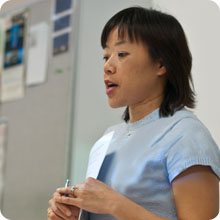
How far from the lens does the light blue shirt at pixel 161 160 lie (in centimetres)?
65

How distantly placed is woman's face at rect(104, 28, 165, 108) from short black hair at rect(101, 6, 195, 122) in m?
0.02

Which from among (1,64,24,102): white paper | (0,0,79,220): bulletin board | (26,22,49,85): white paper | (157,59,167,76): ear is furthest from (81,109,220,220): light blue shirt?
(1,64,24,102): white paper

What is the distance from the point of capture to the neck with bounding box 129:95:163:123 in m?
0.84

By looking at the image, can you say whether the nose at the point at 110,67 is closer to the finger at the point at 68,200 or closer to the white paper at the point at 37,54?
the finger at the point at 68,200

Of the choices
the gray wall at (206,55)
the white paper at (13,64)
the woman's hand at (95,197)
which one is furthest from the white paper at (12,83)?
the woman's hand at (95,197)

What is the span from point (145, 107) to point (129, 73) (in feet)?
0.36

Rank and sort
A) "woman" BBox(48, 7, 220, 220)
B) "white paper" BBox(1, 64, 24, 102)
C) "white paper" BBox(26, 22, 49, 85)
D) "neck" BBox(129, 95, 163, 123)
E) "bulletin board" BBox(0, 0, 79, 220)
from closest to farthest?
"woman" BBox(48, 7, 220, 220) < "neck" BBox(129, 95, 163, 123) < "bulletin board" BBox(0, 0, 79, 220) < "white paper" BBox(26, 22, 49, 85) < "white paper" BBox(1, 64, 24, 102)

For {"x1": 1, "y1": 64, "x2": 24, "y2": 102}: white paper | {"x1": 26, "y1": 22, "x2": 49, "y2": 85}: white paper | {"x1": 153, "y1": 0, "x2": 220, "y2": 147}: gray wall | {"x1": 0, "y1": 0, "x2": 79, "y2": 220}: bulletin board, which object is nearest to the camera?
{"x1": 153, "y1": 0, "x2": 220, "y2": 147}: gray wall

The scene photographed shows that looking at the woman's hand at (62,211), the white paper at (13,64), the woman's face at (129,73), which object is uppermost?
the white paper at (13,64)

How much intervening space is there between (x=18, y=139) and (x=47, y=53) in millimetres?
529

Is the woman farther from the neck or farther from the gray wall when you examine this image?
the gray wall

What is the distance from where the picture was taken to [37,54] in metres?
1.94

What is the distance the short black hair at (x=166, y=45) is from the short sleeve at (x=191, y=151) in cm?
11

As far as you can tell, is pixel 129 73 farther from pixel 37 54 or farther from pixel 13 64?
pixel 13 64
